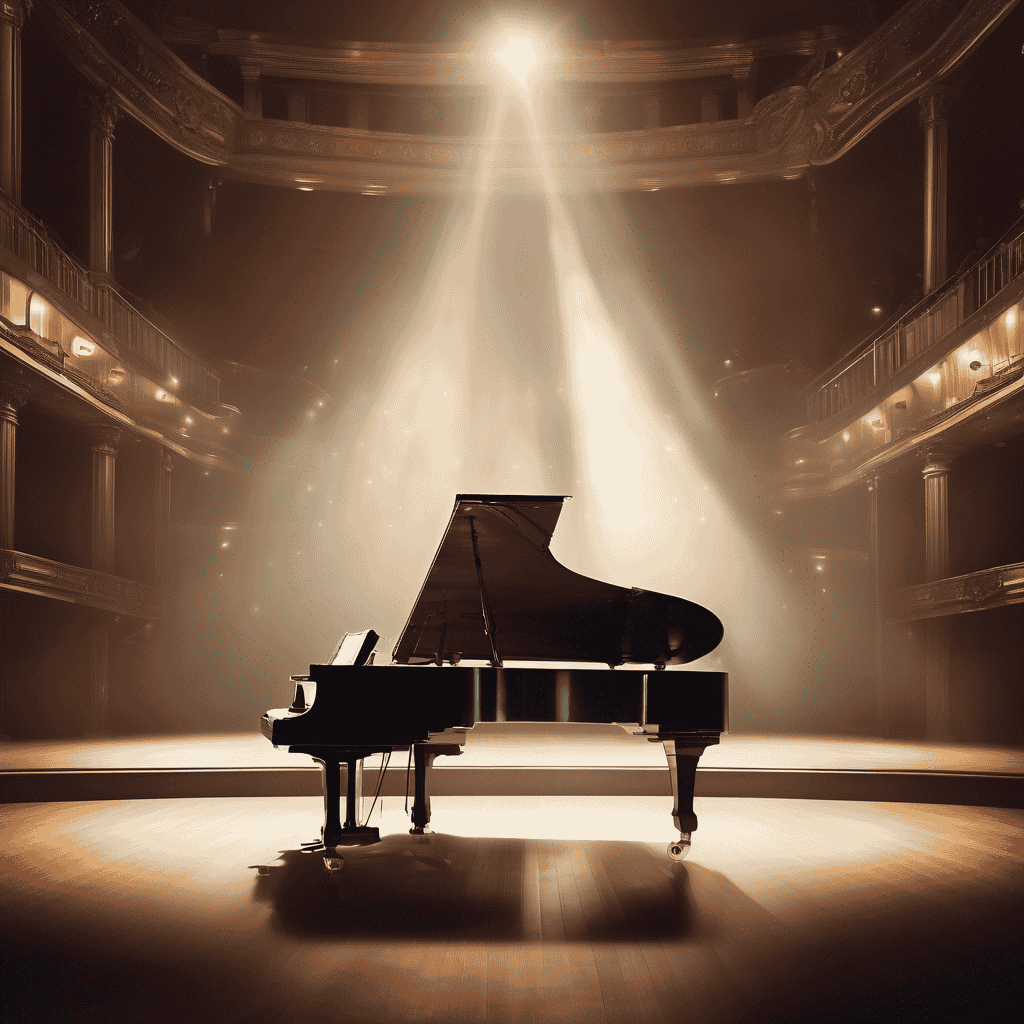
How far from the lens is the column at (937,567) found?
10414 millimetres

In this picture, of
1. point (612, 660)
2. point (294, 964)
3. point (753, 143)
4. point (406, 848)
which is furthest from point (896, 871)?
point (753, 143)

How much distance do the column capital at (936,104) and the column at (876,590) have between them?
4081 millimetres

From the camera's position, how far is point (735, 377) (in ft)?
42.7

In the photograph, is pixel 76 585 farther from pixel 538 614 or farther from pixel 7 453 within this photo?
pixel 538 614

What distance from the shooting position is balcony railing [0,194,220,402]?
9.29 meters

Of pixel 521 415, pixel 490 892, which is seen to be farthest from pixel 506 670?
pixel 521 415

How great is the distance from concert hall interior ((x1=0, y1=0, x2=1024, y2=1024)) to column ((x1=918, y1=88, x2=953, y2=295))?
5 centimetres

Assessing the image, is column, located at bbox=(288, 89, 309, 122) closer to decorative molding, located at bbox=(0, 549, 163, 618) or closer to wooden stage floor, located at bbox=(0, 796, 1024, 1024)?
decorative molding, located at bbox=(0, 549, 163, 618)

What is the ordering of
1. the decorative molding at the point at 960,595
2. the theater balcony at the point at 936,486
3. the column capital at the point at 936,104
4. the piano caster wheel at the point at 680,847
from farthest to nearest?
the column capital at the point at 936,104 → the theater balcony at the point at 936,486 → the decorative molding at the point at 960,595 → the piano caster wheel at the point at 680,847

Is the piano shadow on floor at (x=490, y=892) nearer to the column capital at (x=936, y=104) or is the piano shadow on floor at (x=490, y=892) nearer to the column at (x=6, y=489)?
the column at (x=6, y=489)

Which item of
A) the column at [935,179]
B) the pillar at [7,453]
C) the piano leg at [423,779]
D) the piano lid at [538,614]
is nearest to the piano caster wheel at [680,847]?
the piano lid at [538,614]

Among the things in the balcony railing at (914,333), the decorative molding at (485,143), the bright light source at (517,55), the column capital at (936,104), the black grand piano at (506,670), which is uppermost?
the bright light source at (517,55)

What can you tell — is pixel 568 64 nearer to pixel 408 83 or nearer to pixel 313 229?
pixel 408 83

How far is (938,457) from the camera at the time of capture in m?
10.4
